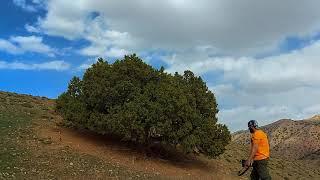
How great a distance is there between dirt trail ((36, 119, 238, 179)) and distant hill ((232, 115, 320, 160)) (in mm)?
55016

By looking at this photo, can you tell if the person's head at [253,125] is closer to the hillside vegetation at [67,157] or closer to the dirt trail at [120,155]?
the hillside vegetation at [67,157]

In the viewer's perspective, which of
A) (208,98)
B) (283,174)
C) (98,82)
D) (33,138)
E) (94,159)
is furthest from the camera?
(283,174)

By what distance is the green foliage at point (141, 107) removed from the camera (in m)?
32.1

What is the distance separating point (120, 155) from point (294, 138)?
7317 cm

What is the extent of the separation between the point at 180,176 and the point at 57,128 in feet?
30.5

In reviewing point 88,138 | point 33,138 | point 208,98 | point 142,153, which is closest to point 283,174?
point 208,98

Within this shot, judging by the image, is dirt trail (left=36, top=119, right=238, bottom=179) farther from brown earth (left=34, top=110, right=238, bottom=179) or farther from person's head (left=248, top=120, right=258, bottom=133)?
person's head (left=248, top=120, right=258, bottom=133)

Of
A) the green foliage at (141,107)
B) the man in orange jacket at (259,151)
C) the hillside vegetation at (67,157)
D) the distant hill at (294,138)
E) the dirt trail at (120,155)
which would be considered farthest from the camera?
A: the distant hill at (294,138)

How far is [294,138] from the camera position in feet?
328

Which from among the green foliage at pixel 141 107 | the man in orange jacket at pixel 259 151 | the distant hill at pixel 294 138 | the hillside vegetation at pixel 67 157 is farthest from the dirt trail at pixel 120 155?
the distant hill at pixel 294 138

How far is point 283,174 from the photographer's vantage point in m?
43.9

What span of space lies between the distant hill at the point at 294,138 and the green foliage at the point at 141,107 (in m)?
55.4

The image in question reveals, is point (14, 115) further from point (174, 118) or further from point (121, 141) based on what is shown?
point (174, 118)

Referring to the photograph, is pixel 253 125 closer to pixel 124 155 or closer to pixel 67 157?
pixel 67 157
